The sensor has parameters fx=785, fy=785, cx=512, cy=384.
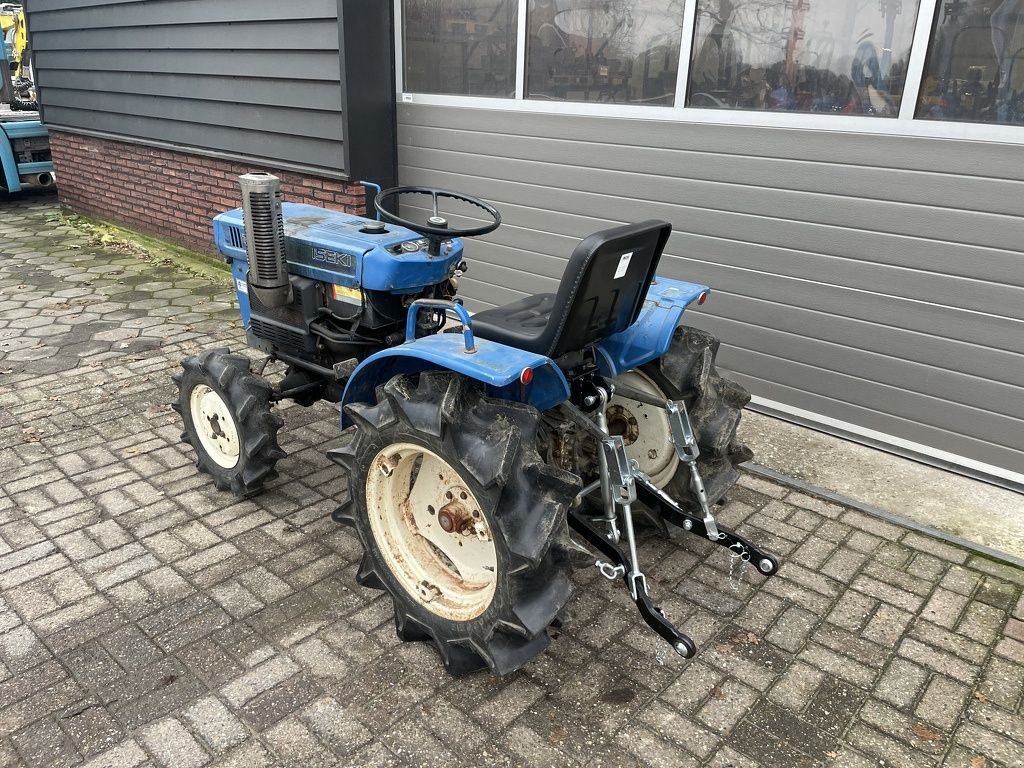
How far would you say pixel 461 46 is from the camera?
5.10m

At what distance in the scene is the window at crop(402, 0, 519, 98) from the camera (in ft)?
16.1

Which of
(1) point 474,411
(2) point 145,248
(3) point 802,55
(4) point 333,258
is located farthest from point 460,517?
(2) point 145,248

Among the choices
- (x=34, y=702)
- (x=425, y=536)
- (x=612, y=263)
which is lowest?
(x=34, y=702)

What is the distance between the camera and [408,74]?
546cm

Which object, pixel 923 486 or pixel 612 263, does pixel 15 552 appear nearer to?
pixel 612 263

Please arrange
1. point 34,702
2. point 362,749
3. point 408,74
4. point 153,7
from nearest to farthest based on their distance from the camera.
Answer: point 362,749
point 34,702
point 408,74
point 153,7

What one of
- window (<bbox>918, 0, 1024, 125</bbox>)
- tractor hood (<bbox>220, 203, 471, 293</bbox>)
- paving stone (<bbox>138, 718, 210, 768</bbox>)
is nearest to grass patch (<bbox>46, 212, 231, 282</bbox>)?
tractor hood (<bbox>220, 203, 471, 293</bbox>)

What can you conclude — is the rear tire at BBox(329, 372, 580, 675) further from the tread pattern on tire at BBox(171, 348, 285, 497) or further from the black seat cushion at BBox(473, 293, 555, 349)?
the tread pattern on tire at BBox(171, 348, 285, 497)

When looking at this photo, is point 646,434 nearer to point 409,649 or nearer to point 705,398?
point 705,398

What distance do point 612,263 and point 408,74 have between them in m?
3.75

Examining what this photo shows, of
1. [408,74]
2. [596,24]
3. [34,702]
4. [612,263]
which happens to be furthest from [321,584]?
[408,74]

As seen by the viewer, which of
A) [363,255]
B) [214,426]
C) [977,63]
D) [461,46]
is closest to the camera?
[363,255]

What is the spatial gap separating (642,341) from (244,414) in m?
1.65

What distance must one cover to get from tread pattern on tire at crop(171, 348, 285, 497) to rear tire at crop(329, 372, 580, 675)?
800mm
